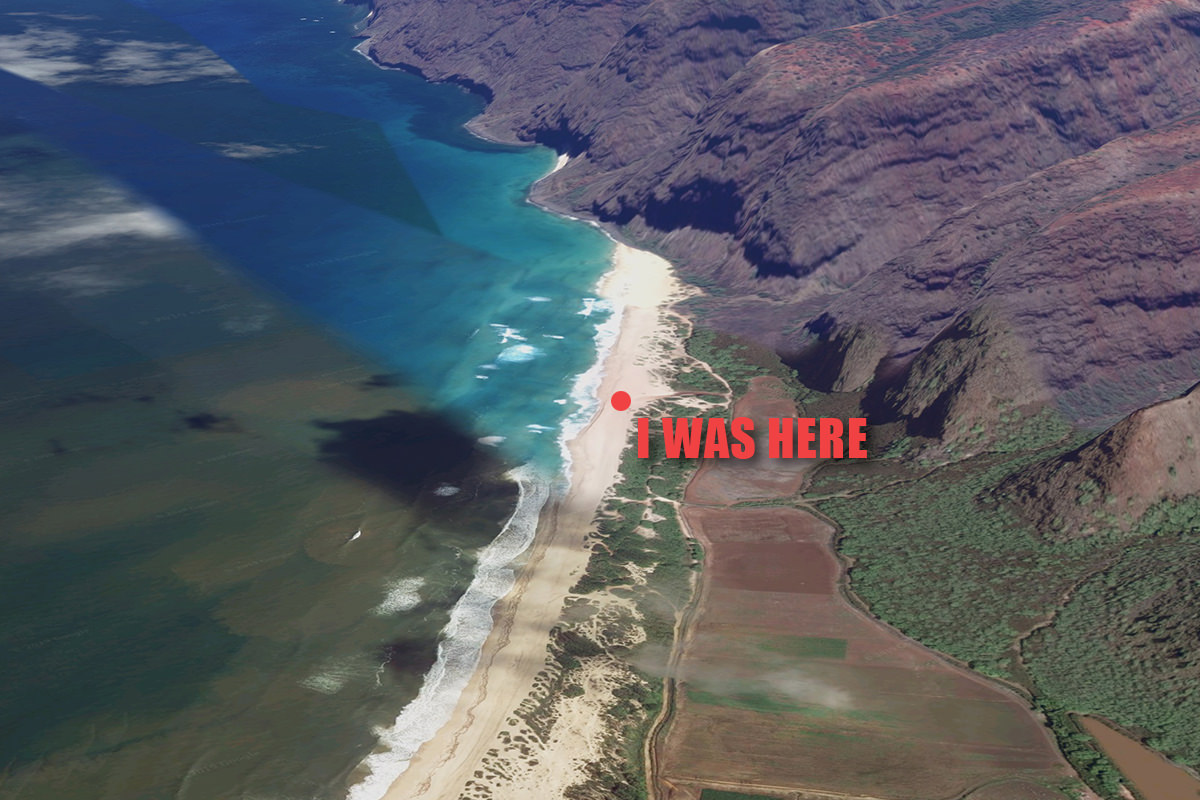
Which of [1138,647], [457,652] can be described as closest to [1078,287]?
[1138,647]

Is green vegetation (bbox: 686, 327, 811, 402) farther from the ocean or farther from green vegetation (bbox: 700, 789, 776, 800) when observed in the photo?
green vegetation (bbox: 700, 789, 776, 800)

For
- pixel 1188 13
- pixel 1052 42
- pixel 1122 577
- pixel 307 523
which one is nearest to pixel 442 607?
pixel 307 523

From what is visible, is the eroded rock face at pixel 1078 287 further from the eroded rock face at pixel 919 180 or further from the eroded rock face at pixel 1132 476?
the eroded rock face at pixel 1132 476

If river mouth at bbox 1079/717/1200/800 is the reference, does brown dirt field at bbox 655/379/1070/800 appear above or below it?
below

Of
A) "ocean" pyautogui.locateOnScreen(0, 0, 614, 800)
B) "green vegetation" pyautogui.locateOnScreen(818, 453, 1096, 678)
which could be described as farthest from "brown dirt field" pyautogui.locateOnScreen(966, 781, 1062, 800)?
"ocean" pyautogui.locateOnScreen(0, 0, 614, 800)

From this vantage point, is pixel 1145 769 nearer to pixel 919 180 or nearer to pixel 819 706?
pixel 819 706

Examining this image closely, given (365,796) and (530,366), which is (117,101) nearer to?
(530,366)
